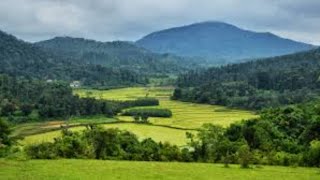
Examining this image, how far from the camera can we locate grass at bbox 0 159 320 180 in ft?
146

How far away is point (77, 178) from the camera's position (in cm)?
4288

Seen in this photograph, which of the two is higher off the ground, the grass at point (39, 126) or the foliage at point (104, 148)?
the foliage at point (104, 148)

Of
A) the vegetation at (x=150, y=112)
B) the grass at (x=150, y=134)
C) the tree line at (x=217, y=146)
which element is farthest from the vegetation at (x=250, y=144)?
the vegetation at (x=150, y=112)

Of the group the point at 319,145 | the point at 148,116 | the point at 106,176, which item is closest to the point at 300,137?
the point at 319,145

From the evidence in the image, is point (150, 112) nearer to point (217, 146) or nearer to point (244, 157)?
point (217, 146)

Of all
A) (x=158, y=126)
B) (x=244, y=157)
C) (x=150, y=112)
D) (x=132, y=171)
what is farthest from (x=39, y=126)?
(x=132, y=171)

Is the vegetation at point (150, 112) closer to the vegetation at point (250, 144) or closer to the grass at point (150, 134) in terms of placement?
the grass at point (150, 134)

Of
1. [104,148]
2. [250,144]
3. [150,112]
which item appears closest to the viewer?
[104,148]

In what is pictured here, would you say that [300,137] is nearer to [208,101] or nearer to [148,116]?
[148,116]

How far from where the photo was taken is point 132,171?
158 feet

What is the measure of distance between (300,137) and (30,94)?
372ft

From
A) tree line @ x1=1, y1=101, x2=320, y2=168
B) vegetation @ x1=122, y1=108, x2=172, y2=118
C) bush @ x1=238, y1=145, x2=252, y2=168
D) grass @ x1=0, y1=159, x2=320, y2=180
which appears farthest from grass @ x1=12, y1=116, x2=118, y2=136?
bush @ x1=238, y1=145, x2=252, y2=168

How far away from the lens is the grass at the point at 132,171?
146ft

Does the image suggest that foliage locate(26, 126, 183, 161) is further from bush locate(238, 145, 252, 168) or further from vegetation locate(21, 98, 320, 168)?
bush locate(238, 145, 252, 168)
